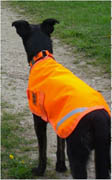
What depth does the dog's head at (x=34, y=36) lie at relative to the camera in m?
4.55

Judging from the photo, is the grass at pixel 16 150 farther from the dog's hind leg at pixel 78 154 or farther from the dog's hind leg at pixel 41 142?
the dog's hind leg at pixel 78 154

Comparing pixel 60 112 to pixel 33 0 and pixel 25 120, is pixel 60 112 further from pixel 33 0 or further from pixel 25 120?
pixel 33 0

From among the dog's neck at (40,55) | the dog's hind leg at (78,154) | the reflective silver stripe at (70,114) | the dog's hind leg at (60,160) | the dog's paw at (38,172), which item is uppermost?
the dog's neck at (40,55)

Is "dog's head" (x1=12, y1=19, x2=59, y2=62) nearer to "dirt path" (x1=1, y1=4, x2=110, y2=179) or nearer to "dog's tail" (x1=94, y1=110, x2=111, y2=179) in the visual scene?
"dirt path" (x1=1, y1=4, x2=110, y2=179)

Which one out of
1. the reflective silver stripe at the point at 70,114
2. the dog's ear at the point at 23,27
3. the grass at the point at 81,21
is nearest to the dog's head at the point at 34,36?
the dog's ear at the point at 23,27

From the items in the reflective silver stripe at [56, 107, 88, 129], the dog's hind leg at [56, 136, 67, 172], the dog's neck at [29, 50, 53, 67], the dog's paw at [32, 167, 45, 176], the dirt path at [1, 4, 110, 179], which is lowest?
the dirt path at [1, 4, 110, 179]

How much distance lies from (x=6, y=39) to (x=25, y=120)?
4.98 metres

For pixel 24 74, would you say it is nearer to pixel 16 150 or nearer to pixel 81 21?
pixel 16 150

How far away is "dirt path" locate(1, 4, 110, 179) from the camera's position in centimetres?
555

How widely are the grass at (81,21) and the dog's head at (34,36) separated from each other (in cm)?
332

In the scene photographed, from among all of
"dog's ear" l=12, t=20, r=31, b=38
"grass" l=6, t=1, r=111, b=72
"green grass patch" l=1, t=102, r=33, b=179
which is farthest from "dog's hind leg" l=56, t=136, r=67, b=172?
"grass" l=6, t=1, r=111, b=72

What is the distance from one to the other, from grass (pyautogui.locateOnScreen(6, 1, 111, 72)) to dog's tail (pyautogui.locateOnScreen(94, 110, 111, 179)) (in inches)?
179

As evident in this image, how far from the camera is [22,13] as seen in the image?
13258 millimetres

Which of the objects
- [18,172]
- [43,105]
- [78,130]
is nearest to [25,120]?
[18,172]
